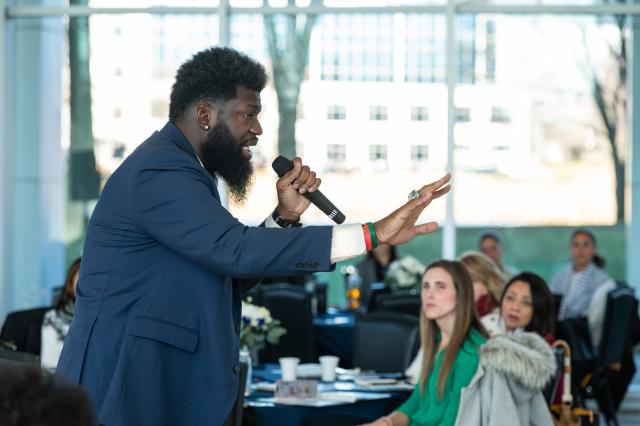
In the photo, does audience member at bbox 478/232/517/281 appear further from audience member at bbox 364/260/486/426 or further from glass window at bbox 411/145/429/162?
audience member at bbox 364/260/486/426

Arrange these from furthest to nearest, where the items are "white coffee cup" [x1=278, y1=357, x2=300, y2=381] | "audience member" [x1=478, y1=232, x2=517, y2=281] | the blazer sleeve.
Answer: "audience member" [x1=478, y1=232, x2=517, y2=281] < "white coffee cup" [x1=278, y1=357, x2=300, y2=381] < the blazer sleeve

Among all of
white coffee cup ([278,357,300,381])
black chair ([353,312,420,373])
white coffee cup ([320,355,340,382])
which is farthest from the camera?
black chair ([353,312,420,373])

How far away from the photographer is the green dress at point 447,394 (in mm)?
4324

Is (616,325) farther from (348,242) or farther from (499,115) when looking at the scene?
(348,242)

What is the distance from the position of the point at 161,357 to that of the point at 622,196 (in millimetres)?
6973

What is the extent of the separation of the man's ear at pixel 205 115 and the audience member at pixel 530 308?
3.17 metres

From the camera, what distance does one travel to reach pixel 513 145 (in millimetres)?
8695

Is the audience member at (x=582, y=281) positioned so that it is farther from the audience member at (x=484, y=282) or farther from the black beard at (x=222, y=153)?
the black beard at (x=222, y=153)

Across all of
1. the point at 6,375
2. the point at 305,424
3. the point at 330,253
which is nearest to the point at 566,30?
the point at 305,424

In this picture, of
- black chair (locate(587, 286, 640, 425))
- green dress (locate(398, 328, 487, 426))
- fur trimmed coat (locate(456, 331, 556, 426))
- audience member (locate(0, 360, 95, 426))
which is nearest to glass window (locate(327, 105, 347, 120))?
black chair (locate(587, 286, 640, 425))

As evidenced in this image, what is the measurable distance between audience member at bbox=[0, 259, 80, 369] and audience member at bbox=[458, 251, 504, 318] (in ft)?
6.89

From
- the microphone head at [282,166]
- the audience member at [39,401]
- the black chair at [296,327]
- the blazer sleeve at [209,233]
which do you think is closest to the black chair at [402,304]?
the black chair at [296,327]

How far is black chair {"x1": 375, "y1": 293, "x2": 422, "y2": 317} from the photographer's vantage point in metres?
7.18

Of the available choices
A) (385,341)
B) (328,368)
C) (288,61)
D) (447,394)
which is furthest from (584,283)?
(447,394)
